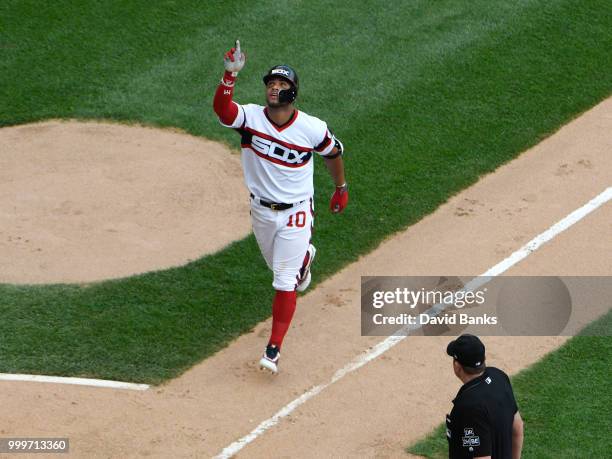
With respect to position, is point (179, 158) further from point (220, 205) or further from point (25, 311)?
point (25, 311)

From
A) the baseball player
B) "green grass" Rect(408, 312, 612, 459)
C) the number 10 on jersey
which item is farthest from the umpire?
the number 10 on jersey

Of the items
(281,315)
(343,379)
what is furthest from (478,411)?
(281,315)

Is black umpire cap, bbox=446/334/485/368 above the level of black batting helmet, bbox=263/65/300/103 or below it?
below

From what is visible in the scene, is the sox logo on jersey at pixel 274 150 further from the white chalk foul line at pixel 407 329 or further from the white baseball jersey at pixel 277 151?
the white chalk foul line at pixel 407 329

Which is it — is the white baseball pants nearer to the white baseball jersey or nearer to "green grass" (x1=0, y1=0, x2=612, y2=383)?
the white baseball jersey

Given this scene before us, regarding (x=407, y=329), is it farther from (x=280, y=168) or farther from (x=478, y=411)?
(x=478, y=411)

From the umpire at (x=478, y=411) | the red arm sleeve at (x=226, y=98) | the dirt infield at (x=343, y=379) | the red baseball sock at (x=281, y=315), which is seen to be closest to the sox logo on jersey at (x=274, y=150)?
the red arm sleeve at (x=226, y=98)

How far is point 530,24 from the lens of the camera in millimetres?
14531

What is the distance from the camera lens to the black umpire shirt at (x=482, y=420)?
648 cm

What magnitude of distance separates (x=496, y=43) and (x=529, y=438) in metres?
7.06

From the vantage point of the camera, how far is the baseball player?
352 inches

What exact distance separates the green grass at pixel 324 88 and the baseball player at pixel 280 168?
0.84 metres

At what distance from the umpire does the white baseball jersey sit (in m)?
2.82

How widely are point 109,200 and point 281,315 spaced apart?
3.23 meters
